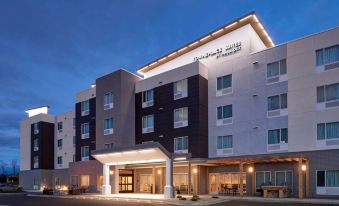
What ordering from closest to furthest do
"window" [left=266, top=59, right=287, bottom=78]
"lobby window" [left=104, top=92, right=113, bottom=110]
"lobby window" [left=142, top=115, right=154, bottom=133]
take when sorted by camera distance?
"window" [left=266, top=59, right=287, bottom=78] < "lobby window" [left=142, top=115, right=154, bottom=133] < "lobby window" [left=104, top=92, right=113, bottom=110]

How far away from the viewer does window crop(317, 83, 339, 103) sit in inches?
1156

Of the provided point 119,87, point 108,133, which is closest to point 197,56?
point 119,87

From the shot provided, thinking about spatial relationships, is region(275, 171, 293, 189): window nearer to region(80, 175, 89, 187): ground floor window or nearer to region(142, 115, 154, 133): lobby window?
region(142, 115, 154, 133): lobby window

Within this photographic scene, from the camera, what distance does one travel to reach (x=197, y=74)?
37312 mm

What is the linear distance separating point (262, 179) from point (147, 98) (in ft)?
49.5

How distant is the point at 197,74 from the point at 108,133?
1256 cm

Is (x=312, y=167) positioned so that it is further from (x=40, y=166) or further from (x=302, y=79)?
(x=40, y=166)

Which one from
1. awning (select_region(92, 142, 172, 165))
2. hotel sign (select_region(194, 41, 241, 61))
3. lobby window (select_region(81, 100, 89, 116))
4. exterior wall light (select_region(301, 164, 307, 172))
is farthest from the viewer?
lobby window (select_region(81, 100, 89, 116))

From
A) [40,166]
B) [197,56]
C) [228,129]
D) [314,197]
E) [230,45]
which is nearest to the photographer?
[314,197]

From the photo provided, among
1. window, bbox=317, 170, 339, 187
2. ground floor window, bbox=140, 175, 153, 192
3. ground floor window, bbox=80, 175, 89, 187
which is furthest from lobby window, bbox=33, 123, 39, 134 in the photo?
window, bbox=317, 170, 339, 187

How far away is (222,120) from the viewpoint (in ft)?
121

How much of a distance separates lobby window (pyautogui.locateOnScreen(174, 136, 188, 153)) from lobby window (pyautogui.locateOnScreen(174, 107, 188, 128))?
4.15ft

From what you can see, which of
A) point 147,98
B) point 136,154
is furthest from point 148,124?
point 136,154

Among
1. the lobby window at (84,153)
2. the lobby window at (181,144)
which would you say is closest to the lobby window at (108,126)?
the lobby window at (84,153)
